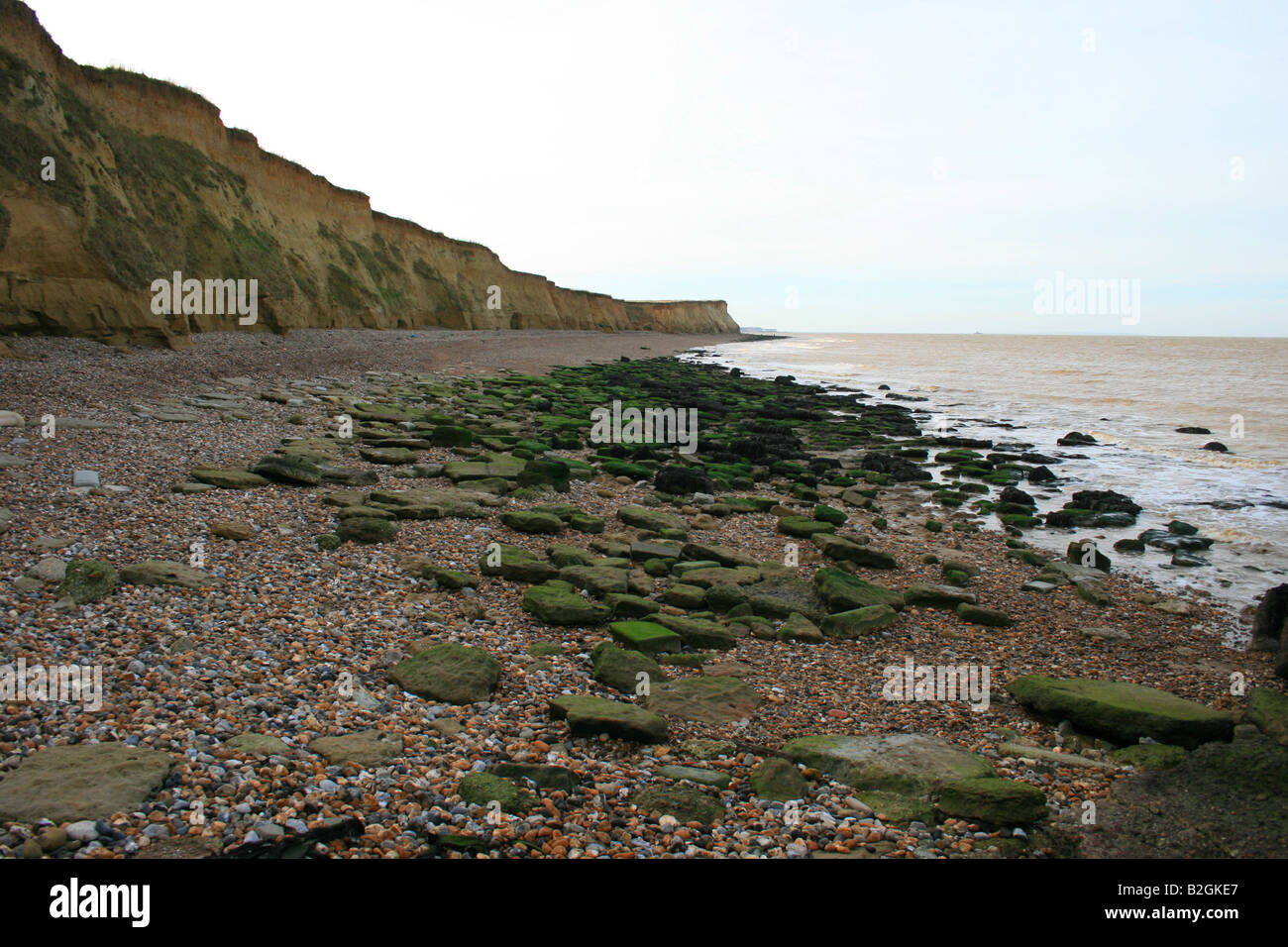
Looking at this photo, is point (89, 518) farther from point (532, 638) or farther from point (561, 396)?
point (561, 396)

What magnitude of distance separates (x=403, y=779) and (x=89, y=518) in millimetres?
4730

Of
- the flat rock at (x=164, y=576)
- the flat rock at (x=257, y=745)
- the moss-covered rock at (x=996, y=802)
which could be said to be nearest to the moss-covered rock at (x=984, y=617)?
the moss-covered rock at (x=996, y=802)

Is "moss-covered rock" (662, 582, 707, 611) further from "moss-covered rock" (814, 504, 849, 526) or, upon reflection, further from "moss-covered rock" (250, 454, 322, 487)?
"moss-covered rock" (250, 454, 322, 487)

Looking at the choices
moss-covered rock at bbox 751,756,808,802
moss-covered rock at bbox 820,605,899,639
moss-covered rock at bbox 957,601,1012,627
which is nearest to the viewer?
moss-covered rock at bbox 751,756,808,802

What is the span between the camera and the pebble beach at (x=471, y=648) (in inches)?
133

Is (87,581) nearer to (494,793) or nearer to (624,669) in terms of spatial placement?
(494,793)

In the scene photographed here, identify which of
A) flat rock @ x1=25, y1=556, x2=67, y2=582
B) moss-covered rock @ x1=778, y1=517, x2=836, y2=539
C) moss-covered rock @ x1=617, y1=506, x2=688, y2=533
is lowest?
moss-covered rock @ x1=778, y1=517, x2=836, y2=539

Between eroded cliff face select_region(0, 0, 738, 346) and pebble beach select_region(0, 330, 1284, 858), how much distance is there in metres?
7.55

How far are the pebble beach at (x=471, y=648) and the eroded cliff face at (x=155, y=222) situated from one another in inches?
297

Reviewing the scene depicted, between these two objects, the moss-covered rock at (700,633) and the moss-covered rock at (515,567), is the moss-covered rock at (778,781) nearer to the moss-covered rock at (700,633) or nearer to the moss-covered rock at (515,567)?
the moss-covered rock at (700,633)

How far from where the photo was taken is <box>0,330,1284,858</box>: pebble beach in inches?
133

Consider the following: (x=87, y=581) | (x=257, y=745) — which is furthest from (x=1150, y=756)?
(x=87, y=581)

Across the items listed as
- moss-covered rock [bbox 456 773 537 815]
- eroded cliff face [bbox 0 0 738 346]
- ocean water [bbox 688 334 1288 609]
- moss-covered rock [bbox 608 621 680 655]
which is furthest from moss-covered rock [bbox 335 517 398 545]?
eroded cliff face [bbox 0 0 738 346]
